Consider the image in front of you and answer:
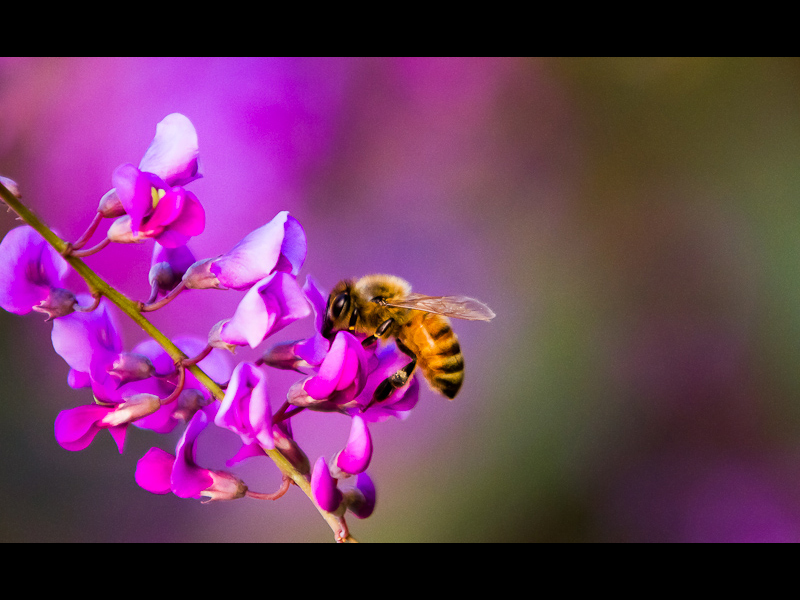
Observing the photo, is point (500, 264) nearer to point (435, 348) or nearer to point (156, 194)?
point (435, 348)

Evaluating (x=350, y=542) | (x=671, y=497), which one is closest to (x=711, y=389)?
(x=671, y=497)

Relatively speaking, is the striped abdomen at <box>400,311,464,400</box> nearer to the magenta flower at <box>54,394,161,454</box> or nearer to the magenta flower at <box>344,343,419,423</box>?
the magenta flower at <box>344,343,419,423</box>

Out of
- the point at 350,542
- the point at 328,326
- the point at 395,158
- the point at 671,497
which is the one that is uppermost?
the point at 395,158

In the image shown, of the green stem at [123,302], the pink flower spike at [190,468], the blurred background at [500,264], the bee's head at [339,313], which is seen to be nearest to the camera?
the green stem at [123,302]

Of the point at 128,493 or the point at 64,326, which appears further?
the point at 128,493

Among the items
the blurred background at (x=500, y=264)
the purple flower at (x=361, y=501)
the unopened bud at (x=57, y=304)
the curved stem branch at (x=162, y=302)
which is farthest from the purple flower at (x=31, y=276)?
the blurred background at (x=500, y=264)

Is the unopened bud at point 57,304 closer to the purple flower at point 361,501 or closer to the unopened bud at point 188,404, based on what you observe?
the unopened bud at point 188,404
